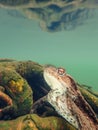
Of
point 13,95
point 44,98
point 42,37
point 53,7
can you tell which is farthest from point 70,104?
point 42,37

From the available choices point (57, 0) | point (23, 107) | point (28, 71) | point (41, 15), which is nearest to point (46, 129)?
point (23, 107)

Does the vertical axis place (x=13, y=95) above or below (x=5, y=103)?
above

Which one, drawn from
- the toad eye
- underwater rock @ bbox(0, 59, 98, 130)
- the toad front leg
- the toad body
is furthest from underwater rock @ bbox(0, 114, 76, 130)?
the toad eye

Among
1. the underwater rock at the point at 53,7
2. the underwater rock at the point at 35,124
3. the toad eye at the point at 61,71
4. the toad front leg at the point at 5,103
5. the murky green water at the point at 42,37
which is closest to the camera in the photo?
the underwater rock at the point at 35,124

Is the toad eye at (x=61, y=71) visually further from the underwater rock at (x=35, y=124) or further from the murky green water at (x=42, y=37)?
the murky green water at (x=42, y=37)

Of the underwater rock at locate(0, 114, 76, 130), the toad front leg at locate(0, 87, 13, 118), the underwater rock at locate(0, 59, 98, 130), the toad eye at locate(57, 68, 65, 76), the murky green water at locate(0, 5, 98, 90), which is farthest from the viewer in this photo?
the murky green water at locate(0, 5, 98, 90)

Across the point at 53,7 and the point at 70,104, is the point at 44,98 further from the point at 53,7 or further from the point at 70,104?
the point at 53,7

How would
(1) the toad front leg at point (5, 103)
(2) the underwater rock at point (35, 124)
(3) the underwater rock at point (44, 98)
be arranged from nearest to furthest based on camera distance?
(2) the underwater rock at point (35, 124), (3) the underwater rock at point (44, 98), (1) the toad front leg at point (5, 103)

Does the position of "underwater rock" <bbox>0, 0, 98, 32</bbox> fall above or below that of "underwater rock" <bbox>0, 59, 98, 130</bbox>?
above

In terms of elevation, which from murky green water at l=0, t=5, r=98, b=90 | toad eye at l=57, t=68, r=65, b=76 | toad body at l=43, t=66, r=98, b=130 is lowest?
murky green water at l=0, t=5, r=98, b=90

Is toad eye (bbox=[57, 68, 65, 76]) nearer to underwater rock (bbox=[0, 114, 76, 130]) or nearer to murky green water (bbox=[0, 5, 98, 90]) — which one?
underwater rock (bbox=[0, 114, 76, 130])

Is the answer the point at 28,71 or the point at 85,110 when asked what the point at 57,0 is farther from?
the point at 85,110

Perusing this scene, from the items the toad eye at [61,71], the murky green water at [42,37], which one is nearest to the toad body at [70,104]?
the toad eye at [61,71]
